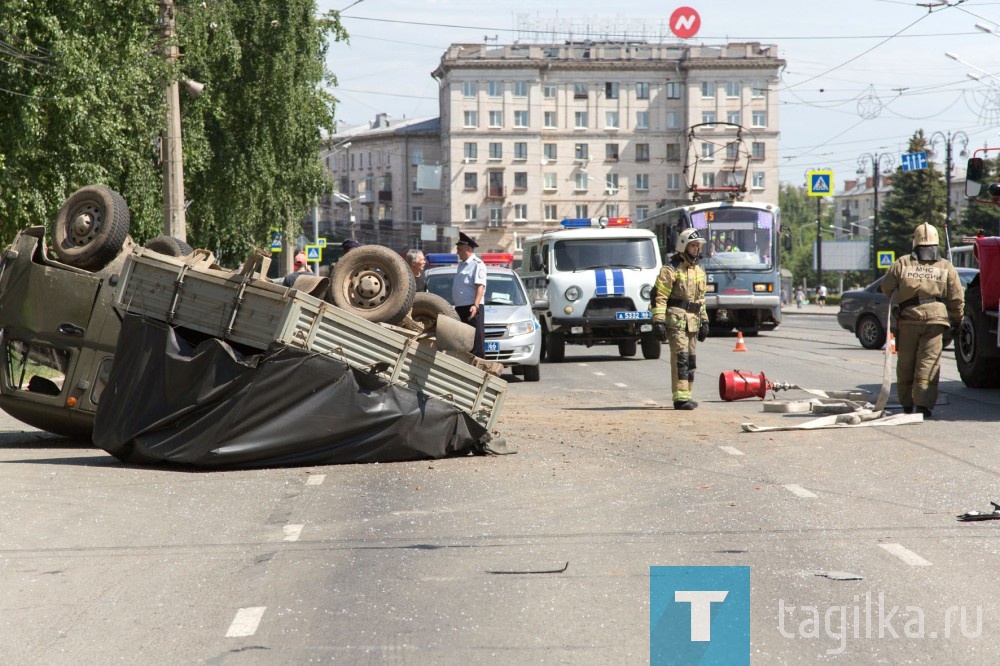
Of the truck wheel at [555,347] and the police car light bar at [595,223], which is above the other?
the police car light bar at [595,223]

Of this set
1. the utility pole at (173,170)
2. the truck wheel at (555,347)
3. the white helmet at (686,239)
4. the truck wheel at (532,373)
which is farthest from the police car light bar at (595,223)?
the white helmet at (686,239)

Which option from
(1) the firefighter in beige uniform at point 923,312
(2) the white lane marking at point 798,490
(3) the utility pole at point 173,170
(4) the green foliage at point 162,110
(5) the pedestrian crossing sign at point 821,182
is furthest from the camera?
(5) the pedestrian crossing sign at point 821,182

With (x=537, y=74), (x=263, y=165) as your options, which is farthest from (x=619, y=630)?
(x=537, y=74)

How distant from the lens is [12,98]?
62.2ft

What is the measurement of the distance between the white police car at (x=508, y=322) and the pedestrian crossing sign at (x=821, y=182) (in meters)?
43.4

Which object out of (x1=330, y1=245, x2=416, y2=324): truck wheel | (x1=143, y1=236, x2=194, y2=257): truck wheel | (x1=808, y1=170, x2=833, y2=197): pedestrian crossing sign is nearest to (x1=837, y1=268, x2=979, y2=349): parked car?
(x1=330, y1=245, x2=416, y2=324): truck wheel

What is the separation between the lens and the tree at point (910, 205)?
101m

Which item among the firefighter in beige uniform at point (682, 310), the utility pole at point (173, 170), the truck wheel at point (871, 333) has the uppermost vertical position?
the utility pole at point (173, 170)

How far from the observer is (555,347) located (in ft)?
80.1

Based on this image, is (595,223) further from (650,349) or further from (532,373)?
(532,373)

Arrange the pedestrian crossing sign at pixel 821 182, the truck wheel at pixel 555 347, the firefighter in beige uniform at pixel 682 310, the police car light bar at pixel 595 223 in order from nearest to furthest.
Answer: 1. the firefighter in beige uniform at pixel 682 310
2. the truck wheel at pixel 555 347
3. the police car light bar at pixel 595 223
4. the pedestrian crossing sign at pixel 821 182

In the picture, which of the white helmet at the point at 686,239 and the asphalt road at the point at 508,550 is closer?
the asphalt road at the point at 508,550

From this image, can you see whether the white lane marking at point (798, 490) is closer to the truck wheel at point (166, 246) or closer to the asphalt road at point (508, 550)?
the asphalt road at point (508, 550)

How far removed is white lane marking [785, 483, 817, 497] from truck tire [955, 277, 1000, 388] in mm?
7998
